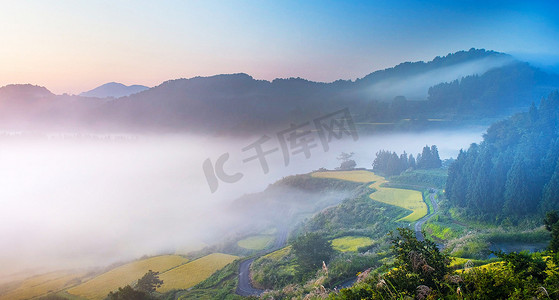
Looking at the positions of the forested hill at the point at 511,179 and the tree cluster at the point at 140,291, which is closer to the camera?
the tree cluster at the point at 140,291

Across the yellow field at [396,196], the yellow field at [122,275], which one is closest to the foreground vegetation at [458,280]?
the yellow field at [396,196]

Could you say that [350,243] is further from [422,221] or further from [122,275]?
[122,275]

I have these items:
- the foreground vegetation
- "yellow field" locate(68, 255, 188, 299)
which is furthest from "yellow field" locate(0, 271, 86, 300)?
the foreground vegetation

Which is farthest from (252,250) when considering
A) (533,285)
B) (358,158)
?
(358,158)

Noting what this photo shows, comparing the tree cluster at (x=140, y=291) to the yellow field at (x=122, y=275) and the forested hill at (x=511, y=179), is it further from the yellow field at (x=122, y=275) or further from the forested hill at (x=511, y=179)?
the forested hill at (x=511, y=179)

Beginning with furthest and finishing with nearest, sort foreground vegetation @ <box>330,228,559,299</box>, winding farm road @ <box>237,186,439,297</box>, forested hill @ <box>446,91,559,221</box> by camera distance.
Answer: winding farm road @ <box>237,186,439,297</box>, forested hill @ <box>446,91,559,221</box>, foreground vegetation @ <box>330,228,559,299</box>

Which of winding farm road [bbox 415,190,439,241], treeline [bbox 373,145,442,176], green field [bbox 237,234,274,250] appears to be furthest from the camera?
treeline [bbox 373,145,442,176]

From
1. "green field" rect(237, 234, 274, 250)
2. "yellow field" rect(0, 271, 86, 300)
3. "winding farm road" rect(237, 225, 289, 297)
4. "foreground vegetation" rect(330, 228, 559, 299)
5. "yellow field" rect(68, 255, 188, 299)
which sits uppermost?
"foreground vegetation" rect(330, 228, 559, 299)

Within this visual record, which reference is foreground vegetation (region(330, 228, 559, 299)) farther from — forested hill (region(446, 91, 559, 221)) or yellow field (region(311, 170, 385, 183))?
yellow field (region(311, 170, 385, 183))
